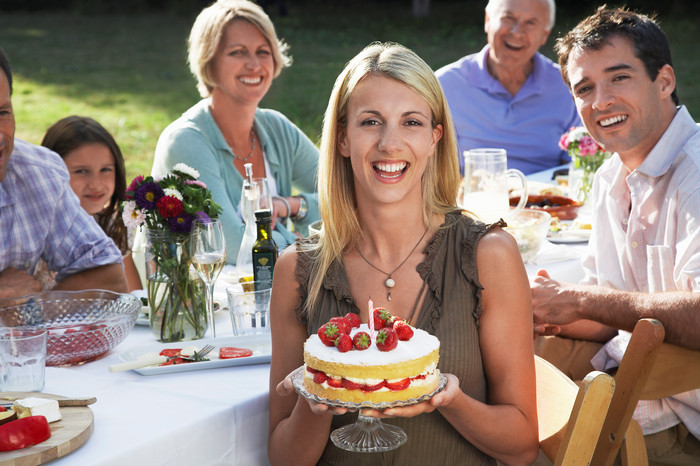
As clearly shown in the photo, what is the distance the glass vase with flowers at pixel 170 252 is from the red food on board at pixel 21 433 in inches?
31.6

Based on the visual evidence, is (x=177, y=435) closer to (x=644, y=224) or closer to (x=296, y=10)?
(x=644, y=224)

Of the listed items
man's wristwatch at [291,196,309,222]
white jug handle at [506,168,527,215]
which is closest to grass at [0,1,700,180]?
man's wristwatch at [291,196,309,222]

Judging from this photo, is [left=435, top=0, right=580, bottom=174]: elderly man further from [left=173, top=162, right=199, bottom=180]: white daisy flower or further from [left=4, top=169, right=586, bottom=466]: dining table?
[left=4, top=169, right=586, bottom=466]: dining table

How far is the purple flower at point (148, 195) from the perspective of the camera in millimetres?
2500

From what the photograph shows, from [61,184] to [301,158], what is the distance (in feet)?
5.39

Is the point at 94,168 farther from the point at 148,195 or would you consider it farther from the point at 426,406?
the point at 426,406

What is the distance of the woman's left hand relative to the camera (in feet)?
5.69

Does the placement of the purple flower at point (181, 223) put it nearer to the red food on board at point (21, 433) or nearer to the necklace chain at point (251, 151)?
the red food on board at point (21, 433)

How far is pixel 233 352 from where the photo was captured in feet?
7.72

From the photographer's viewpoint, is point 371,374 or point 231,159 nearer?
point 371,374

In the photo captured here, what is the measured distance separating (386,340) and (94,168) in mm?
2930

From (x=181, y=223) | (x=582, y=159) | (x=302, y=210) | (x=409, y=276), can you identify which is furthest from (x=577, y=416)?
(x=302, y=210)

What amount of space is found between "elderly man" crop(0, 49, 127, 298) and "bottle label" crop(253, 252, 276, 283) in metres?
0.69

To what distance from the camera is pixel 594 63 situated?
9.84 feet
